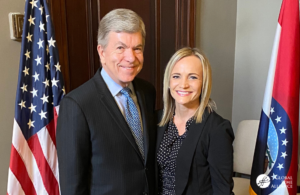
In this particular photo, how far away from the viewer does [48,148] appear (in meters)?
1.48

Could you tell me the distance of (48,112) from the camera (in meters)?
1.47

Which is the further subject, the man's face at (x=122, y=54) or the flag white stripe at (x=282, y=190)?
the flag white stripe at (x=282, y=190)

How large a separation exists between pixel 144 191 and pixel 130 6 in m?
1.56

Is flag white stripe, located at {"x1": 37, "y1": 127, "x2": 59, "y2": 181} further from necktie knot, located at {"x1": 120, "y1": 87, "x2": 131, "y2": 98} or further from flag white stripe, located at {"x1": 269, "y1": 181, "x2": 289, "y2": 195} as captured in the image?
flag white stripe, located at {"x1": 269, "y1": 181, "x2": 289, "y2": 195}

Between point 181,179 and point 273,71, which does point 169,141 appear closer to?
point 181,179

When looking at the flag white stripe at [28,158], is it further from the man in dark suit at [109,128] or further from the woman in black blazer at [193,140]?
the woman in black blazer at [193,140]

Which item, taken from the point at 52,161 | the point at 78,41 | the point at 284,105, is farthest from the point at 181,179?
the point at 78,41

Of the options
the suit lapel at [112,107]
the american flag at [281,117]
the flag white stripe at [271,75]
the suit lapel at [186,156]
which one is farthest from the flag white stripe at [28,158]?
the flag white stripe at [271,75]

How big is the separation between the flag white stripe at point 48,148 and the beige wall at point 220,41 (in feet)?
6.13

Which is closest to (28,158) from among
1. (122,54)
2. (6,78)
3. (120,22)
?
(6,78)

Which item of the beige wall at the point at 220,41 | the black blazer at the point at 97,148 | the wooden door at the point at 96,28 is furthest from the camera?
the beige wall at the point at 220,41

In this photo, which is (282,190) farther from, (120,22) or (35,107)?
(35,107)

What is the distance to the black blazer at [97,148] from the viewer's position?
111 cm

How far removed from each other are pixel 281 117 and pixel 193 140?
3.09 ft
